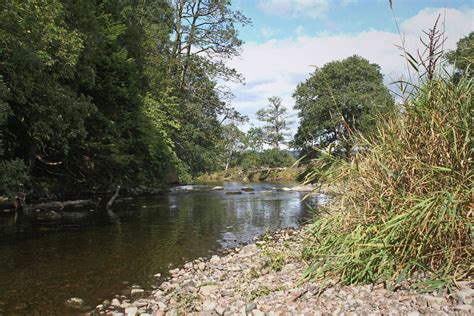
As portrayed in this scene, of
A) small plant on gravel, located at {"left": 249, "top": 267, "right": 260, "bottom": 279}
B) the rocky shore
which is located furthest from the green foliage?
small plant on gravel, located at {"left": 249, "top": 267, "right": 260, "bottom": 279}

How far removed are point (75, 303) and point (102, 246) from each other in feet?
12.8

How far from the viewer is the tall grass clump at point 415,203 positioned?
4.01m

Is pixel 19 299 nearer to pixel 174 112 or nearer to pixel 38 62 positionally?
pixel 38 62

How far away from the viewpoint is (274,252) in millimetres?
6523

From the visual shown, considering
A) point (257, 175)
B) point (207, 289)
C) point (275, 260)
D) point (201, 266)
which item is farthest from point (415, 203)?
point (257, 175)

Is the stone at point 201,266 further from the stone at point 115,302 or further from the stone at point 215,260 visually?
the stone at point 115,302

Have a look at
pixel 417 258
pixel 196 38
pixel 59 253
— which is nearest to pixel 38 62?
pixel 59 253

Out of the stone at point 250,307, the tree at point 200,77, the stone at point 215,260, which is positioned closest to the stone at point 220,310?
the stone at point 250,307

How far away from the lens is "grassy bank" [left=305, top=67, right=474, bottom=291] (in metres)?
4.01

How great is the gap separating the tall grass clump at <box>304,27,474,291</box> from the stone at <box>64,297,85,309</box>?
3.55 m

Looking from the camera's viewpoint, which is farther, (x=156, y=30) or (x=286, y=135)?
(x=286, y=135)

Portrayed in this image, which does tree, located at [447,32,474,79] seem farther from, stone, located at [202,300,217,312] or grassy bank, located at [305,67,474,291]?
stone, located at [202,300,217,312]

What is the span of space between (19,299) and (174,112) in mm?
20369

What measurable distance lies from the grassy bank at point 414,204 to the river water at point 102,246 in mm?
3689
